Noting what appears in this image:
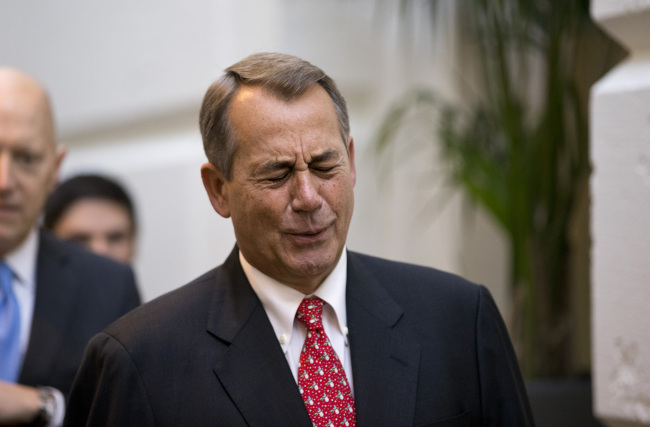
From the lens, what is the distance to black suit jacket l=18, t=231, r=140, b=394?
2.22m

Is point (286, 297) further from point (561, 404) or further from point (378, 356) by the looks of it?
point (561, 404)

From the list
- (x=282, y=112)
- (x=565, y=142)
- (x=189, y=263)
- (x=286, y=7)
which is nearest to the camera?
(x=282, y=112)

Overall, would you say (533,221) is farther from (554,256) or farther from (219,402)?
(219,402)

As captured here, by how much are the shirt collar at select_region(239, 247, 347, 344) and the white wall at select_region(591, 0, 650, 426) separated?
816 mm

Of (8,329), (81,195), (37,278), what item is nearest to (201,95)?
(81,195)

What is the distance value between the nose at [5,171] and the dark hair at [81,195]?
104 cm

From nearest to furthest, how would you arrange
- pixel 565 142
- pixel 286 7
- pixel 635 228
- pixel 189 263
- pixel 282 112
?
1. pixel 282 112
2. pixel 635 228
3. pixel 565 142
4. pixel 286 7
5. pixel 189 263

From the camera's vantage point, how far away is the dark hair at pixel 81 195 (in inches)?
129

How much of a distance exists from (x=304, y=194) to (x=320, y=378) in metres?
0.37

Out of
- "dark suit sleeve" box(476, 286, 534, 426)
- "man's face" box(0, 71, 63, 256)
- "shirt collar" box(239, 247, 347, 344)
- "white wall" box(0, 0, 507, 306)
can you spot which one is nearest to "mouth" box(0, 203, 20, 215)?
"man's face" box(0, 71, 63, 256)

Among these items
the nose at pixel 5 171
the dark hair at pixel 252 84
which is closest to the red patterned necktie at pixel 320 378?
the dark hair at pixel 252 84

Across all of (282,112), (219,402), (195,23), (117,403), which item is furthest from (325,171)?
(195,23)

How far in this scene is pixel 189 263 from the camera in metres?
4.20

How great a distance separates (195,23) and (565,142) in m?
2.05
